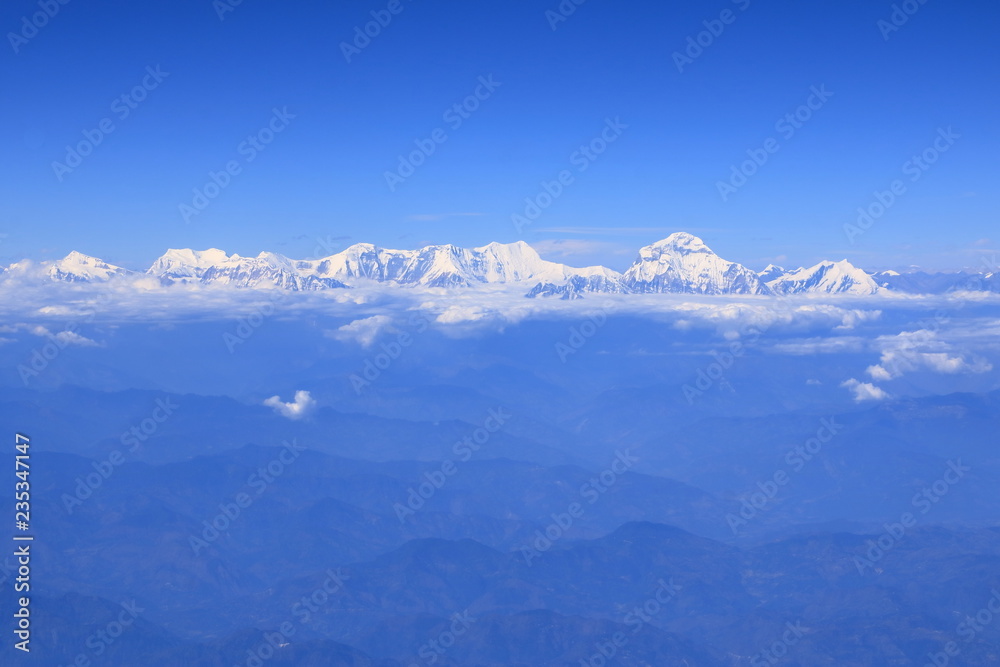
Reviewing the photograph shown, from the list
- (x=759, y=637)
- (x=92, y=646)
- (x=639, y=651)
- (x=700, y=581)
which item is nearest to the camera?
(x=92, y=646)

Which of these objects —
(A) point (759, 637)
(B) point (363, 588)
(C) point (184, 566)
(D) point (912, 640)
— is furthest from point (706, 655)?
(C) point (184, 566)

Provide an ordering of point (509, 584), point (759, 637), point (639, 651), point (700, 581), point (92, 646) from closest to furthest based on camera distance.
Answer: point (92, 646) → point (639, 651) → point (759, 637) → point (509, 584) → point (700, 581)

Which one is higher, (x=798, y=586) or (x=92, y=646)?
(x=798, y=586)

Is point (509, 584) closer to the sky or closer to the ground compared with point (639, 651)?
closer to the sky

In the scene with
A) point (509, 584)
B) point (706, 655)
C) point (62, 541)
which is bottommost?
point (706, 655)

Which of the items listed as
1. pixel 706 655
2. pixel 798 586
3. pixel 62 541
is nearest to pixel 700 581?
pixel 798 586

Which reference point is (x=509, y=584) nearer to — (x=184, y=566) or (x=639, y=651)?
(x=639, y=651)

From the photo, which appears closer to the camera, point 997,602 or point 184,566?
point 997,602

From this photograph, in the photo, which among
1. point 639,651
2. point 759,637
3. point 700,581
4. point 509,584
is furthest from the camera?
point 700,581

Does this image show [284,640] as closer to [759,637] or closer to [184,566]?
[184,566]
